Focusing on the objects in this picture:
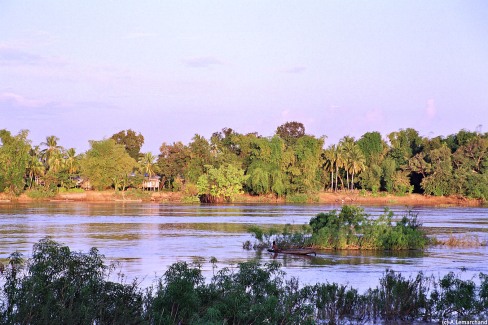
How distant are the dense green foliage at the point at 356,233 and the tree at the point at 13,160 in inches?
2693

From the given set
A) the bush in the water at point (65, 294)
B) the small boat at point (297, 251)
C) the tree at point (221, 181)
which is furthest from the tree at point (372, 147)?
the bush in the water at point (65, 294)

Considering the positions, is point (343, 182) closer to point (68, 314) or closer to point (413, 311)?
point (413, 311)

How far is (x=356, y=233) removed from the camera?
1558 inches

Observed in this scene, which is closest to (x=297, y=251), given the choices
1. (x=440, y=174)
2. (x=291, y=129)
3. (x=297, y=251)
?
(x=297, y=251)

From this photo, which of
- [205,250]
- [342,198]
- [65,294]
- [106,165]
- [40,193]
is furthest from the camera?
[342,198]

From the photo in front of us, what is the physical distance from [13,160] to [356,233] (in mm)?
70760

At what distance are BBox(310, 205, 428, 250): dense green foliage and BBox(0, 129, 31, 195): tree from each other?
224 ft

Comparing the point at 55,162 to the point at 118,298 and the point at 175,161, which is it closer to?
the point at 175,161

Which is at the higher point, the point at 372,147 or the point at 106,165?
the point at 372,147

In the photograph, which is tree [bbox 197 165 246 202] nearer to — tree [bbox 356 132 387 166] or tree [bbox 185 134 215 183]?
tree [bbox 185 134 215 183]

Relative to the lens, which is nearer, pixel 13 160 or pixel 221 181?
pixel 13 160

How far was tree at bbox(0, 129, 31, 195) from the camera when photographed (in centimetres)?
9806

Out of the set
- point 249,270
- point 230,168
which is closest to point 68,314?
point 249,270

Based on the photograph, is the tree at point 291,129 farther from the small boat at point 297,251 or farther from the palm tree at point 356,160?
the small boat at point 297,251
